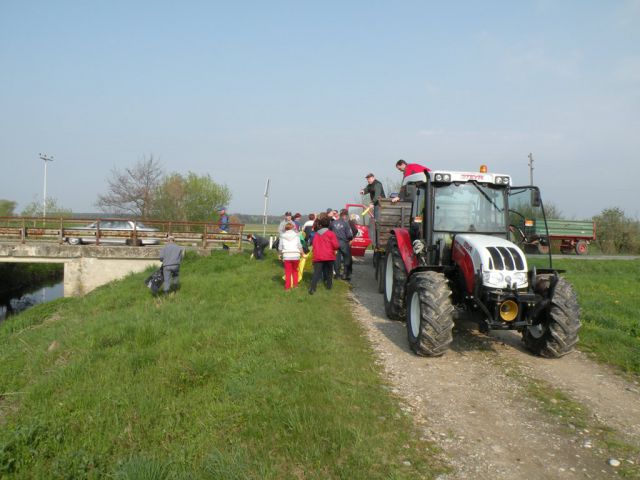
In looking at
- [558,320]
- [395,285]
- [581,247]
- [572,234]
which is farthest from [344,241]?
[581,247]

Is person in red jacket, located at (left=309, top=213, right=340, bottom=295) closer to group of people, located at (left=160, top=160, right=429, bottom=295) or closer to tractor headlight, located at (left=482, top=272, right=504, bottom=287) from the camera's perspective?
group of people, located at (left=160, top=160, right=429, bottom=295)

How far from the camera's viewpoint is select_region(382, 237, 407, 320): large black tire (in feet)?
25.9

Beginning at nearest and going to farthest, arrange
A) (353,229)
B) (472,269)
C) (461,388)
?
(461,388)
(472,269)
(353,229)

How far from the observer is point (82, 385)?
18.5ft

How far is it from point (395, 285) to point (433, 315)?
2220 mm

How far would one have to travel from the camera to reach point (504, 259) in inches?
230

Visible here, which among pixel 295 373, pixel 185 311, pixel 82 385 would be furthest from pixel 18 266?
pixel 295 373

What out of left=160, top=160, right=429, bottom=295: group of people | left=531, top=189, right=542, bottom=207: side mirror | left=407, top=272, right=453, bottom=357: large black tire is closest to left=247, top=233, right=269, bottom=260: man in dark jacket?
left=160, top=160, right=429, bottom=295: group of people

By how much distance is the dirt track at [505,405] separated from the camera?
3.75 meters

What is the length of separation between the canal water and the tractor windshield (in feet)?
69.6

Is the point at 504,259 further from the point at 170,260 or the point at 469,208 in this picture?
the point at 170,260

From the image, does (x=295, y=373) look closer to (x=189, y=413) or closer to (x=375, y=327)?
(x=189, y=413)

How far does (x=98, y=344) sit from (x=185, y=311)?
208 cm

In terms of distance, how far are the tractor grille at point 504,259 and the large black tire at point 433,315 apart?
2.21 feet
